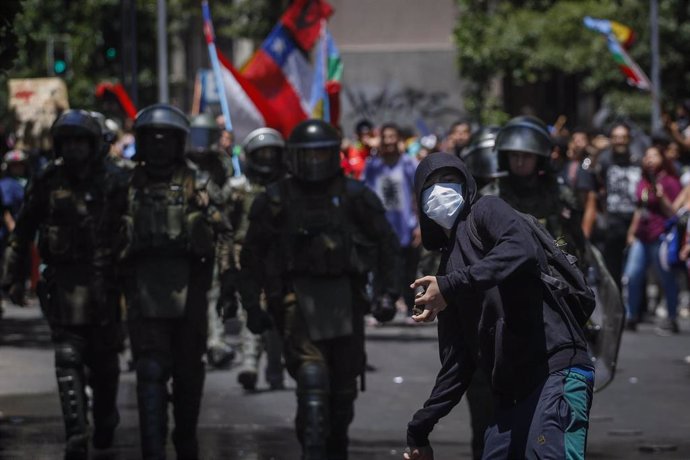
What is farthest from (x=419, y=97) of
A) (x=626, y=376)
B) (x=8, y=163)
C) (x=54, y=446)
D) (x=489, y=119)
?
(x=54, y=446)

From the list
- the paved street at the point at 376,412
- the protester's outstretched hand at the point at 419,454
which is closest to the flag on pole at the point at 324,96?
the paved street at the point at 376,412

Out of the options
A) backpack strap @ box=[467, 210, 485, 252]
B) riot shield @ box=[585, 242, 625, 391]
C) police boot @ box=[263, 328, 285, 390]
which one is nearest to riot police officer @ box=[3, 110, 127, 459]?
riot shield @ box=[585, 242, 625, 391]

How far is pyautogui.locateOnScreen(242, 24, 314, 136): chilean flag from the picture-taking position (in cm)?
1546

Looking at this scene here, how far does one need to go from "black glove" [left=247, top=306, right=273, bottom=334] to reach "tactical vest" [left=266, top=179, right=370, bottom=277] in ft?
0.85

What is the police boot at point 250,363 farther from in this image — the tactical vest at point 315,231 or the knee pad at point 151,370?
the knee pad at point 151,370

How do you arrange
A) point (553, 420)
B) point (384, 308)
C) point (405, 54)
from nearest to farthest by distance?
point (553, 420) < point (384, 308) < point (405, 54)

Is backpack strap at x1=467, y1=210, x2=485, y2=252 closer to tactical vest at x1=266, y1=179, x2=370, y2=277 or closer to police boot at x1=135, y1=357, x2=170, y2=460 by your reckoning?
tactical vest at x1=266, y1=179, x2=370, y2=277

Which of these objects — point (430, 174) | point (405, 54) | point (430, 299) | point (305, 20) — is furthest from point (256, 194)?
point (405, 54)

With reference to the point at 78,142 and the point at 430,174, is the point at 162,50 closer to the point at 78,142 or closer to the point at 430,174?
the point at 78,142

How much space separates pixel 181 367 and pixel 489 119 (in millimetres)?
18948

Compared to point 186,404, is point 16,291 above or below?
above

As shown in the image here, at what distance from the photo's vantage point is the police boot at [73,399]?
9500 millimetres

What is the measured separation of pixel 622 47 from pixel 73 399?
45.5 ft

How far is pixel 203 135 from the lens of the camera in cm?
1312
